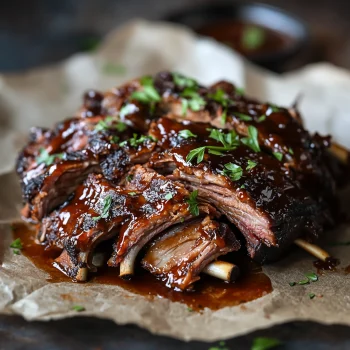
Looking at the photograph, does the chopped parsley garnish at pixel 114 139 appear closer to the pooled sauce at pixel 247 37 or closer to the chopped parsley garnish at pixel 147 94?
the chopped parsley garnish at pixel 147 94

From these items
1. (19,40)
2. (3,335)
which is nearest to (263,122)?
(3,335)

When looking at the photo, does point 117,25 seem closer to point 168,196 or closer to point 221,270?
point 168,196

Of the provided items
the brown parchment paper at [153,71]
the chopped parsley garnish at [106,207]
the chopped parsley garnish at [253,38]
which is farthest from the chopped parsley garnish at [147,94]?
the chopped parsley garnish at [253,38]

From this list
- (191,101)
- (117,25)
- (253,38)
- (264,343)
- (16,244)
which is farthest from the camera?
(117,25)

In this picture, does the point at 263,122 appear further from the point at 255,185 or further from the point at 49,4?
the point at 49,4

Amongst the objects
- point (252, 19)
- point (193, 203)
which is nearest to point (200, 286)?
point (193, 203)

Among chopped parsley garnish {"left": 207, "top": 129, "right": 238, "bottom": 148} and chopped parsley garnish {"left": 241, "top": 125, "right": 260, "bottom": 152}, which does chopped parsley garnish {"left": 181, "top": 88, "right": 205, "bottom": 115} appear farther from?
chopped parsley garnish {"left": 241, "top": 125, "right": 260, "bottom": 152}

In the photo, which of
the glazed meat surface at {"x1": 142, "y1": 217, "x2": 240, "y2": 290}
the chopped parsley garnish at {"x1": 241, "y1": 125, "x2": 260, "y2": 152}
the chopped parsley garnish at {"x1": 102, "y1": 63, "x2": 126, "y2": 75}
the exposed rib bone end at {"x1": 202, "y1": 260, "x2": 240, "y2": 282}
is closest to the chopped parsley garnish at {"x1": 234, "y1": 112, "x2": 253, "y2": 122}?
the chopped parsley garnish at {"x1": 241, "y1": 125, "x2": 260, "y2": 152}
